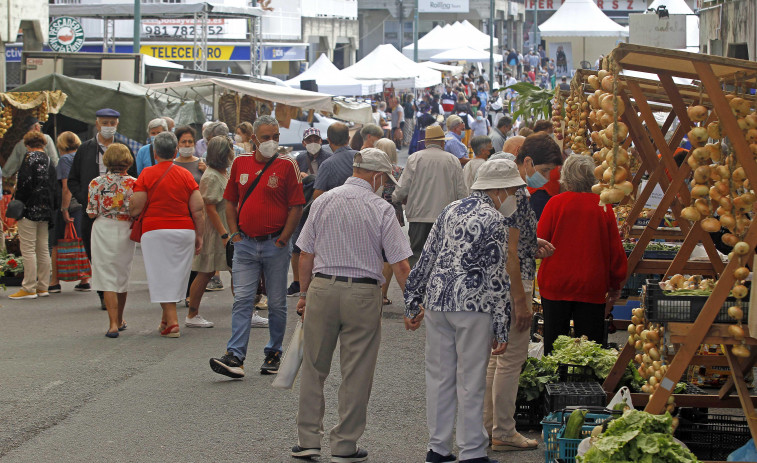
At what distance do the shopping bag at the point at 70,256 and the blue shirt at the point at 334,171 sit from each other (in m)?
3.12

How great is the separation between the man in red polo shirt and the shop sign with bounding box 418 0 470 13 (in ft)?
174

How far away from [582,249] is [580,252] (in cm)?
2

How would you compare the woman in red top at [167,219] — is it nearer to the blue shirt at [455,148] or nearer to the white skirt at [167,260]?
the white skirt at [167,260]

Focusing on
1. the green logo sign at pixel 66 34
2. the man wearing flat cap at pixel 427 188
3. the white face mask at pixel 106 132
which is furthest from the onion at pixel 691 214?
the green logo sign at pixel 66 34

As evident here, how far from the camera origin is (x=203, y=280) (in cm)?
1015

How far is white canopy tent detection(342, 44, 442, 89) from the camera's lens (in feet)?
98.7

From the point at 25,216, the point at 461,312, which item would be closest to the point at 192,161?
the point at 25,216

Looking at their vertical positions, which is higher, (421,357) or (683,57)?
(683,57)

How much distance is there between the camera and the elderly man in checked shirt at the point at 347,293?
6.01 m

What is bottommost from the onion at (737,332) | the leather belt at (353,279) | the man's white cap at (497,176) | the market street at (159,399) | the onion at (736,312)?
the market street at (159,399)

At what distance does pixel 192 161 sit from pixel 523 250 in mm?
5558

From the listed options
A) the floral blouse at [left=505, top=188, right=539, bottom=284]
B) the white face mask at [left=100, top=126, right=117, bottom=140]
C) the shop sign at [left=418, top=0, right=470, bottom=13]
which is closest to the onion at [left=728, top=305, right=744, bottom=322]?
the floral blouse at [left=505, top=188, right=539, bottom=284]

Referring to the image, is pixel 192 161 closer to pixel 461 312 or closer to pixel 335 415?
pixel 335 415

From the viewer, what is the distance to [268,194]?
8.02 meters
